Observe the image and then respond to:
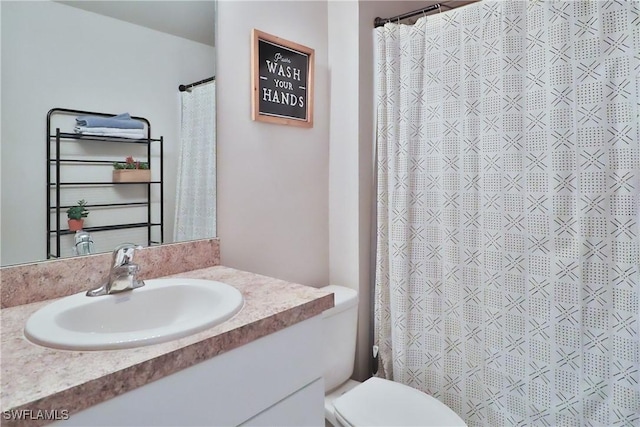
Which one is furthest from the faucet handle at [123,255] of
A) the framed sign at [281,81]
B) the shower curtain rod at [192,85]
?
the framed sign at [281,81]

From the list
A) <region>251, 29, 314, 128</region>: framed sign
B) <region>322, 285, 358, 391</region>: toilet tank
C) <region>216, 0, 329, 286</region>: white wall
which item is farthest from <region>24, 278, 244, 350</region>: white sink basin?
<region>251, 29, 314, 128</region>: framed sign

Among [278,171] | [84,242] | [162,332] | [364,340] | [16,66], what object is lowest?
[364,340]

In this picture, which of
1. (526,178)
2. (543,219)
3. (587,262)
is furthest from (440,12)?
(587,262)

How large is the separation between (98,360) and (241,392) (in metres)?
0.31

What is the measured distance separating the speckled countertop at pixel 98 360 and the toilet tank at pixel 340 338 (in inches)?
22.3

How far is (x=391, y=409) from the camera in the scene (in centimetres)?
130

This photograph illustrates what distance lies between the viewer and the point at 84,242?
3.48 feet

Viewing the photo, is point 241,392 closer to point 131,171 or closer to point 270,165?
point 131,171

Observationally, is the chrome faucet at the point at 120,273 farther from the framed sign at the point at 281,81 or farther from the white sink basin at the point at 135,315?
the framed sign at the point at 281,81

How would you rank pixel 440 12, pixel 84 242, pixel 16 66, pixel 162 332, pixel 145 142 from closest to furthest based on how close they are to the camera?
pixel 162 332 < pixel 16 66 < pixel 84 242 < pixel 145 142 < pixel 440 12

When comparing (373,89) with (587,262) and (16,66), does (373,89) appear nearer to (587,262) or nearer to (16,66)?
(587,262)

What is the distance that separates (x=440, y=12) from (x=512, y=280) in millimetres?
1114

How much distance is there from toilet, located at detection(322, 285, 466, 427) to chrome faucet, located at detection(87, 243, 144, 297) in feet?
2.37

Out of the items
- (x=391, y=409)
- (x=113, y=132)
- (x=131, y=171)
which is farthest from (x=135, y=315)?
(x=391, y=409)
